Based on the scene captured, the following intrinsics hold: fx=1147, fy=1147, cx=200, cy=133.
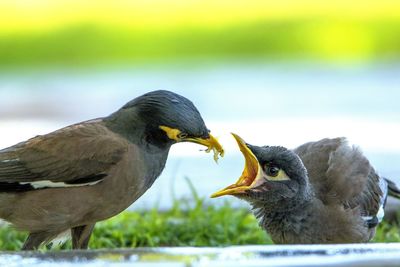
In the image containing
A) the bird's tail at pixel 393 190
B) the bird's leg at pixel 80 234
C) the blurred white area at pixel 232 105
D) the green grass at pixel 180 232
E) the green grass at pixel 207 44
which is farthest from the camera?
the green grass at pixel 207 44

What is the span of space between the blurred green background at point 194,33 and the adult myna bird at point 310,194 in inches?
375

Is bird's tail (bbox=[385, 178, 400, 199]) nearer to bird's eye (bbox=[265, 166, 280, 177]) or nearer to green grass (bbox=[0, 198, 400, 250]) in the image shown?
green grass (bbox=[0, 198, 400, 250])

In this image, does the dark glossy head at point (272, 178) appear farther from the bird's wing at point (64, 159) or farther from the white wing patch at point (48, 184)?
the white wing patch at point (48, 184)

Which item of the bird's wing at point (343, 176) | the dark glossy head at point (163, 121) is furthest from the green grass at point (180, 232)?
the dark glossy head at point (163, 121)

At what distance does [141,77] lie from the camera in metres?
15.7

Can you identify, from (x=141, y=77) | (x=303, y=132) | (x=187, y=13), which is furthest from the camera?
(x=187, y=13)

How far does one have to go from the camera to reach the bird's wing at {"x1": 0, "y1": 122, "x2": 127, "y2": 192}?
6820 mm

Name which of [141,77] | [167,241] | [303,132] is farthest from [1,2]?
[167,241]

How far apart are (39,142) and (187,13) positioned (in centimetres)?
1394

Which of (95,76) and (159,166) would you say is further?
(95,76)

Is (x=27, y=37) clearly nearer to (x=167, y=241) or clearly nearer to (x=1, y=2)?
(x=1, y=2)

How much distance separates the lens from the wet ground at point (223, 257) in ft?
16.1

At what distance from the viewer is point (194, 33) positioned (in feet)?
62.0

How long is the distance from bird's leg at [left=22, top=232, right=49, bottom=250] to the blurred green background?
33.5 ft
